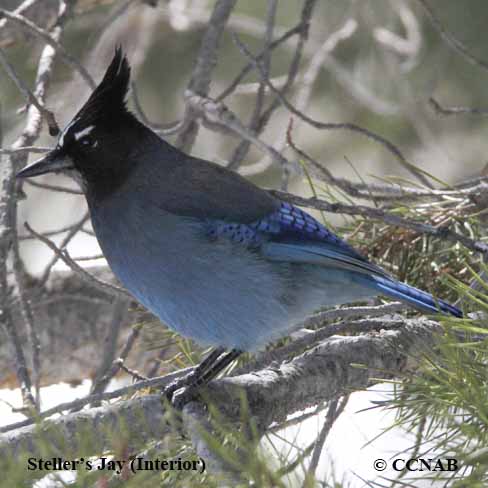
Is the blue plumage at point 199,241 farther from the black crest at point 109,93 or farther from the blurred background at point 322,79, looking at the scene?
the blurred background at point 322,79

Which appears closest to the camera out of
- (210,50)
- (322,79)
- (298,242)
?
(298,242)

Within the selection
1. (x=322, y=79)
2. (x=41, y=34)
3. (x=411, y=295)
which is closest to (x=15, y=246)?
(x=41, y=34)

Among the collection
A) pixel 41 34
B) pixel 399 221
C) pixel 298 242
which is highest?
pixel 41 34

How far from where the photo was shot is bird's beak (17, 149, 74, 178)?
257cm

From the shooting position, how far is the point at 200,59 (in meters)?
3.20

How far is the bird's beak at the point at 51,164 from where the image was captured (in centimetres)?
257

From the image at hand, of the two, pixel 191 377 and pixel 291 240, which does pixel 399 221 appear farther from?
→ pixel 191 377

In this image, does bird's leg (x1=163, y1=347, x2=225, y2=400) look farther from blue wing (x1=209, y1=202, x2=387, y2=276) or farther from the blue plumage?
blue wing (x1=209, y1=202, x2=387, y2=276)

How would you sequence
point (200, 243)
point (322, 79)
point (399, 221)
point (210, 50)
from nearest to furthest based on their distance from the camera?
point (399, 221) → point (200, 243) → point (210, 50) → point (322, 79)

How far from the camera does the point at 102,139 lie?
2672 millimetres

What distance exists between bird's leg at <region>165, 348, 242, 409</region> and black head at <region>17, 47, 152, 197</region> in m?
0.58

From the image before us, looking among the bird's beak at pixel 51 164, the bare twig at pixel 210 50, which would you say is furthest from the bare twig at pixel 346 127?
the bird's beak at pixel 51 164

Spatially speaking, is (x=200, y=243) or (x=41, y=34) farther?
(x=41, y=34)

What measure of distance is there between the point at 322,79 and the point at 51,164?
284 centimetres
